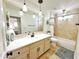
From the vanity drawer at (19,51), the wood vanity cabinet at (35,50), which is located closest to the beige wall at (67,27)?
the wood vanity cabinet at (35,50)

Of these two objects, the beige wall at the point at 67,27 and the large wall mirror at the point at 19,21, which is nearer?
the large wall mirror at the point at 19,21

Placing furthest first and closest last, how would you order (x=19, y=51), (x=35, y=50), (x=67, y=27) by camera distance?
(x=67, y=27) → (x=35, y=50) → (x=19, y=51)

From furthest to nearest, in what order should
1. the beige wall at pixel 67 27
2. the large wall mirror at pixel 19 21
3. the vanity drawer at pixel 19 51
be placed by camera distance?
1. the beige wall at pixel 67 27
2. the large wall mirror at pixel 19 21
3. the vanity drawer at pixel 19 51

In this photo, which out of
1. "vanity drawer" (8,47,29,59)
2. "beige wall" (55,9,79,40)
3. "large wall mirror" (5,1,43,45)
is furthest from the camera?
"beige wall" (55,9,79,40)

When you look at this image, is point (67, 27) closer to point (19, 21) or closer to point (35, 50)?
point (35, 50)

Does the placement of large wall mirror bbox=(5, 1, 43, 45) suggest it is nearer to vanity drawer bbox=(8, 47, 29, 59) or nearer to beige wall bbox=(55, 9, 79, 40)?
vanity drawer bbox=(8, 47, 29, 59)

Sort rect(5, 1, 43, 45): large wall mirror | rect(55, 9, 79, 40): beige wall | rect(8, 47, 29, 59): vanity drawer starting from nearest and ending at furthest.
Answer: rect(8, 47, 29, 59): vanity drawer, rect(5, 1, 43, 45): large wall mirror, rect(55, 9, 79, 40): beige wall

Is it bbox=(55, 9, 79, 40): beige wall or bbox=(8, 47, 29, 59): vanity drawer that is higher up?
bbox=(55, 9, 79, 40): beige wall

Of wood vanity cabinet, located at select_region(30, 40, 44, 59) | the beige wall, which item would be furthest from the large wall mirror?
the beige wall

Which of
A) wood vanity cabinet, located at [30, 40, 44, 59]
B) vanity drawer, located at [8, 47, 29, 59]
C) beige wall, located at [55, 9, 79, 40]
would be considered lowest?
wood vanity cabinet, located at [30, 40, 44, 59]

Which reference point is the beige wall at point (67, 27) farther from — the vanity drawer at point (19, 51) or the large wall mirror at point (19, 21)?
the vanity drawer at point (19, 51)

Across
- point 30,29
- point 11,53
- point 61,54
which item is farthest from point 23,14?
point 61,54

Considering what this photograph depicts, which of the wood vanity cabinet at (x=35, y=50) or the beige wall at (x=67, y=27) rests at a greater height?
the beige wall at (x=67, y=27)

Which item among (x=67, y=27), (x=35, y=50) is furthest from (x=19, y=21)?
(x=67, y=27)
